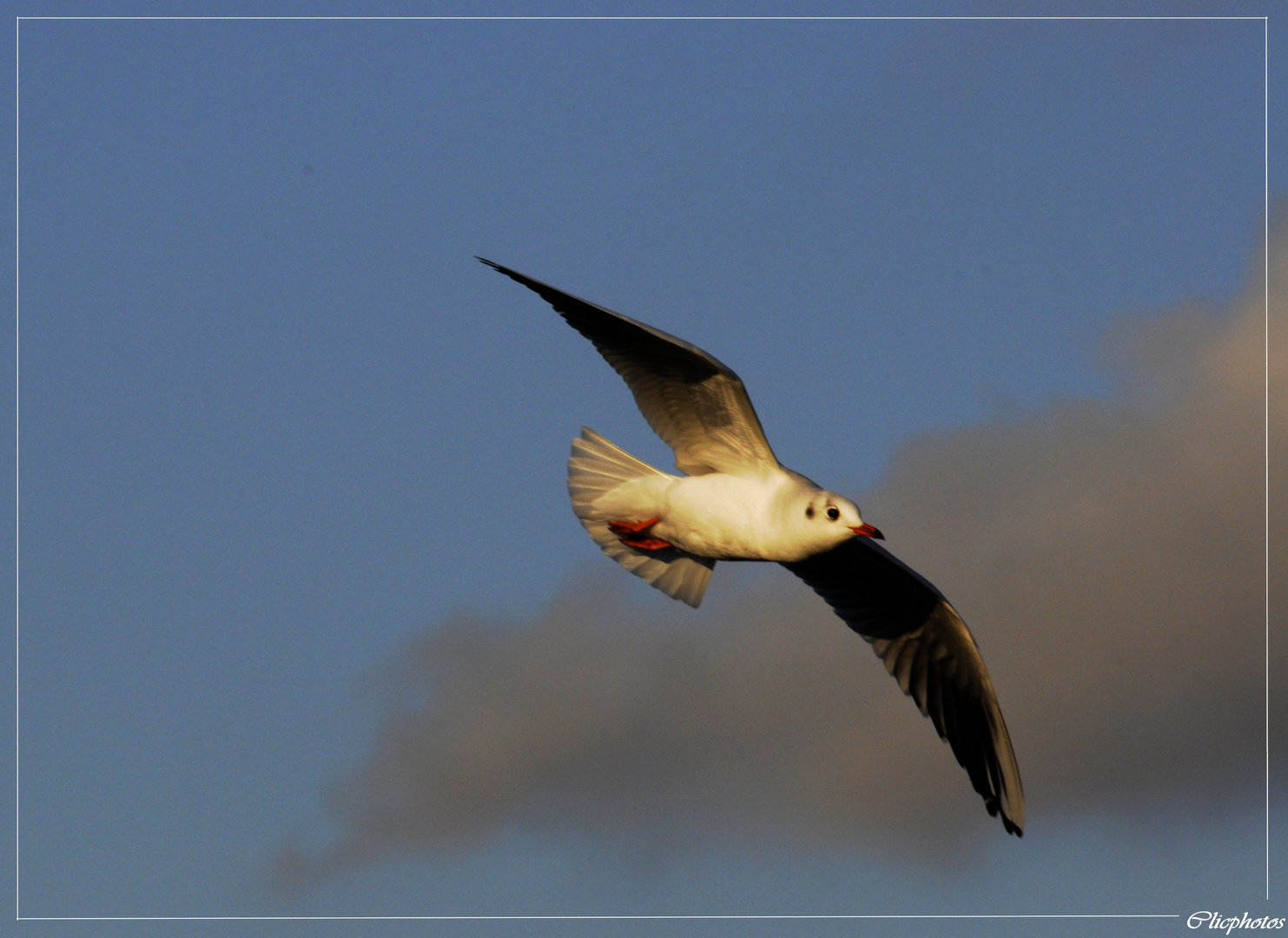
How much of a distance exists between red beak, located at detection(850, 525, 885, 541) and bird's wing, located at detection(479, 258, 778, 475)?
33.8 inches

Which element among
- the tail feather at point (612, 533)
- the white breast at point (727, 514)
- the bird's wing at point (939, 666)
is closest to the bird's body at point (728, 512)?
the white breast at point (727, 514)

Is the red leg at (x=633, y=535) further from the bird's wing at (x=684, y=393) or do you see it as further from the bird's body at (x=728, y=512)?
the bird's wing at (x=684, y=393)

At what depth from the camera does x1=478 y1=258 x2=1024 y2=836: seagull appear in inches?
385

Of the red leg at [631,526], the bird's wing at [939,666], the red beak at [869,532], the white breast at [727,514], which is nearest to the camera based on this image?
the red beak at [869,532]

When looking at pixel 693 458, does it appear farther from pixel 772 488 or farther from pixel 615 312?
pixel 615 312

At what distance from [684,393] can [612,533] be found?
1.25 meters

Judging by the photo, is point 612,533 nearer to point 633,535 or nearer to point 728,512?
point 633,535

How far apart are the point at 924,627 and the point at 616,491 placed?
8.34 ft

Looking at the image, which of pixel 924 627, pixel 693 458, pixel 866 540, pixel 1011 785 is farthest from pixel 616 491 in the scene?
pixel 1011 785

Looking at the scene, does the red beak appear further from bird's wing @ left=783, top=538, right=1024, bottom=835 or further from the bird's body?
bird's wing @ left=783, top=538, right=1024, bottom=835

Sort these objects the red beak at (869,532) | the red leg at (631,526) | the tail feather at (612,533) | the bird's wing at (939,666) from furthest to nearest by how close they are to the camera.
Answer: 1. the bird's wing at (939,666)
2. the tail feather at (612,533)
3. the red leg at (631,526)
4. the red beak at (869,532)

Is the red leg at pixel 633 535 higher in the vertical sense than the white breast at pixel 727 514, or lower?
lower

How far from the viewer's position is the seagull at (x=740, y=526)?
32.1 ft

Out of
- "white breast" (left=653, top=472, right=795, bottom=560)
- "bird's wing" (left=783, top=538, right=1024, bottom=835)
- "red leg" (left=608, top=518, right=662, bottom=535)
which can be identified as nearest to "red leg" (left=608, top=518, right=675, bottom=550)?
"red leg" (left=608, top=518, right=662, bottom=535)
